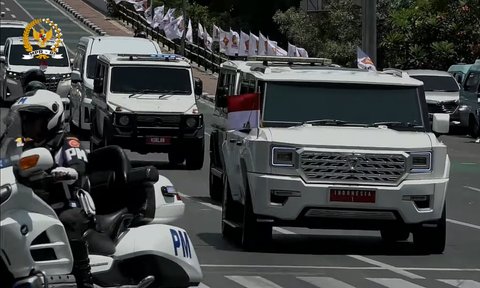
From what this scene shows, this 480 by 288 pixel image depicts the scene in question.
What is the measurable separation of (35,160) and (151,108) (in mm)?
19871

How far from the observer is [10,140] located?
8.17 m

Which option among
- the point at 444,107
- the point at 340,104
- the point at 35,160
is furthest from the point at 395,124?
the point at 444,107

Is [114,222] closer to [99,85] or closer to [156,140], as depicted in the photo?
[156,140]

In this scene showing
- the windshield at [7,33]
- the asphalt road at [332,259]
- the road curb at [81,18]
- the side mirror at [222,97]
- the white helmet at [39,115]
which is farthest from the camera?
the road curb at [81,18]

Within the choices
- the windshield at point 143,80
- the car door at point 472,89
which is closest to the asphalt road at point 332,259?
the windshield at point 143,80

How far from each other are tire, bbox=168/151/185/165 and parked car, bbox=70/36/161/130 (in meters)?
4.41

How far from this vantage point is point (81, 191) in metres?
8.56

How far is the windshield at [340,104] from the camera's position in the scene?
16.3 m

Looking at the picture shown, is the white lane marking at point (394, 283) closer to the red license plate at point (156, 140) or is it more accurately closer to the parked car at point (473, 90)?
the red license plate at point (156, 140)

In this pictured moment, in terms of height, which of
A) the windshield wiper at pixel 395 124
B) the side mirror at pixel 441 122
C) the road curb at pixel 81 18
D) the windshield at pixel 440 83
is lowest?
the road curb at pixel 81 18

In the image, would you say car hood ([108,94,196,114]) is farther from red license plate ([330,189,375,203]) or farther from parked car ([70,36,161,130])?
red license plate ([330,189,375,203])

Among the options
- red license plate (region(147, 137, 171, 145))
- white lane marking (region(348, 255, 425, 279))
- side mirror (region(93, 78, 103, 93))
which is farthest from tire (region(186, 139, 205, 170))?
white lane marking (region(348, 255, 425, 279))

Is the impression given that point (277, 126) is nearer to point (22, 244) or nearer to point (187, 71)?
point (22, 244)

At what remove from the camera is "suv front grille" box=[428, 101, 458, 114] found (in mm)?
41188
